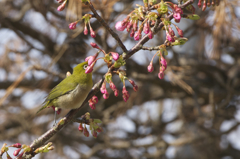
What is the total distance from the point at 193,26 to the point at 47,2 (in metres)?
2.40

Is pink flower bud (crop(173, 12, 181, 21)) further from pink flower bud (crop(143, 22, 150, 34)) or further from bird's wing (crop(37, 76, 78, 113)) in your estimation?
bird's wing (crop(37, 76, 78, 113))

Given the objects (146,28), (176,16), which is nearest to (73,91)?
(146,28)

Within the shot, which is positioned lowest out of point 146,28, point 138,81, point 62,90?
point 138,81

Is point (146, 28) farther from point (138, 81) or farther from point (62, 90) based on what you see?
point (138, 81)

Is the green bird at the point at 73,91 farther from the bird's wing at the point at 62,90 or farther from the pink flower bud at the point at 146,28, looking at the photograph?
the pink flower bud at the point at 146,28

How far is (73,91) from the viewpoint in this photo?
2514 mm

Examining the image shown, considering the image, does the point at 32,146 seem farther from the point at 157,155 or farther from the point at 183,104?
the point at 183,104

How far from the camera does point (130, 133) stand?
6.01 metres

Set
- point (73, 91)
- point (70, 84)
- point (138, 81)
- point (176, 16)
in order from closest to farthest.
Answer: point (176, 16), point (73, 91), point (70, 84), point (138, 81)

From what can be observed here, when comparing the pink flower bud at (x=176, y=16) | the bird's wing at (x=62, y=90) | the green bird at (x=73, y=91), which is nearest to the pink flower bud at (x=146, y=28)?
the pink flower bud at (x=176, y=16)

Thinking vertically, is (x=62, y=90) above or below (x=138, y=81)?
above

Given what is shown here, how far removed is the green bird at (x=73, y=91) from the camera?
2.37 meters

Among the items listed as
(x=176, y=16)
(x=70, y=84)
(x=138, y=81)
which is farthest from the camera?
(x=138, y=81)

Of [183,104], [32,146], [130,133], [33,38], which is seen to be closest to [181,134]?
[183,104]
